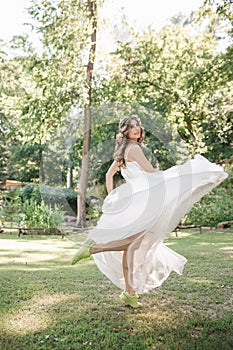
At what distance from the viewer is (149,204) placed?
3582mm

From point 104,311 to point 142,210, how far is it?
3.63ft

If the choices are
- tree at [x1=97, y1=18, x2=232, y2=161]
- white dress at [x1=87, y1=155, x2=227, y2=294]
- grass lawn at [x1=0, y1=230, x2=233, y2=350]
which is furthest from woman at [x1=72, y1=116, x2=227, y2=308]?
tree at [x1=97, y1=18, x2=232, y2=161]

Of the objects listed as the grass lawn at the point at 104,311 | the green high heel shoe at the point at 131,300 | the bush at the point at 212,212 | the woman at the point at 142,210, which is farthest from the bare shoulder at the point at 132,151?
the bush at the point at 212,212

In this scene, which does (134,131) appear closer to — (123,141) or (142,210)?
(123,141)

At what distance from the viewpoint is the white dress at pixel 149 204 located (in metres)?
3.54

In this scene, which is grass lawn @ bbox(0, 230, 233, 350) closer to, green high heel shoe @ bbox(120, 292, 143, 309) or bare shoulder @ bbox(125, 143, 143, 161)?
green high heel shoe @ bbox(120, 292, 143, 309)

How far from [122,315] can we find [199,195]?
4.34ft

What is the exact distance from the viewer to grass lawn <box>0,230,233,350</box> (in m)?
3.23

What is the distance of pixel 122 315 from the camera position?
3820 mm

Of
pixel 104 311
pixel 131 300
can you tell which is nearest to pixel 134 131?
pixel 131 300

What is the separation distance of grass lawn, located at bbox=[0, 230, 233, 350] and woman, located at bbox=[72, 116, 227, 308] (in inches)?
15.1

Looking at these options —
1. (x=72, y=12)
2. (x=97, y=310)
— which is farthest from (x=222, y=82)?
(x=97, y=310)

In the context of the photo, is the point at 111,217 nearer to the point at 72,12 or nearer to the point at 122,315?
the point at 122,315

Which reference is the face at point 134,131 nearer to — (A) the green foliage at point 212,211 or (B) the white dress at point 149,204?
(B) the white dress at point 149,204
